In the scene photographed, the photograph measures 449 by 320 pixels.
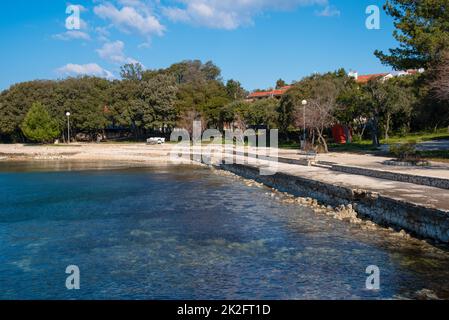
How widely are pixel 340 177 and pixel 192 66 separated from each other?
11624 cm

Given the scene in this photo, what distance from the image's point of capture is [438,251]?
12742 mm

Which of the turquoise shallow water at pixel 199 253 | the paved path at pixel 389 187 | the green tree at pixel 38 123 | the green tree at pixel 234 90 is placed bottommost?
the turquoise shallow water at pixel 199 253

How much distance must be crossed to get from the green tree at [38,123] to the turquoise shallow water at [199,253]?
175 feet

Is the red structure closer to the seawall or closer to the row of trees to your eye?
the row of trees

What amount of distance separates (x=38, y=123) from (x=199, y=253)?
67.3 m

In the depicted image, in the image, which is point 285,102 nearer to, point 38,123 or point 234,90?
point 38,123

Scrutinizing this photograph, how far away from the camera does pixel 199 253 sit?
43.4ft

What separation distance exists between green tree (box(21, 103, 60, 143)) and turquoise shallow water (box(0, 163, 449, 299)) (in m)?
53.5

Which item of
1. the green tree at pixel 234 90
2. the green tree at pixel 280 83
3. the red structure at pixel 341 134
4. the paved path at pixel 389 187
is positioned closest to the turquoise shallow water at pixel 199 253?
the paved path at pixel 389 187

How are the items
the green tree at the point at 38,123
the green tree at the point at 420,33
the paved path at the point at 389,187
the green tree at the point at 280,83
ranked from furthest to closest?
the green tree at the point at 280,83 < the green tree at the point at 38,123 < the green tree at the point at 420,33 < the paved path at the point at 389,187

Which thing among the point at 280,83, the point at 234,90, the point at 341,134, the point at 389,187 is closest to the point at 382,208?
the point at 389,187

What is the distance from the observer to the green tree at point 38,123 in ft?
238

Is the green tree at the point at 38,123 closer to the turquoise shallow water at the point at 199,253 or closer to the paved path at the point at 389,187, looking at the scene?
the turquoise shallow water at the point at 199,253
